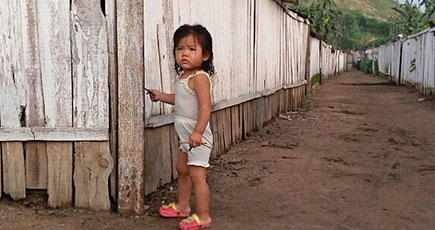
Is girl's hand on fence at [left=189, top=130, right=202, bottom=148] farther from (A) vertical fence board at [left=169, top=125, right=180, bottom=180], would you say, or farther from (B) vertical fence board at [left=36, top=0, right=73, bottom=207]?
(A) vertical fence board at [left=169, top=125, right=180, bottom=180]

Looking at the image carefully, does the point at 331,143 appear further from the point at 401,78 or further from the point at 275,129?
the point at 401,78

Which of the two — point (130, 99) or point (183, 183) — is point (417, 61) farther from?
→ point (130, 99)

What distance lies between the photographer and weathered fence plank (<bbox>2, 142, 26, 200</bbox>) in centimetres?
320

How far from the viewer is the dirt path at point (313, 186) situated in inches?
123

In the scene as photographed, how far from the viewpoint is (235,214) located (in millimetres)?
3336

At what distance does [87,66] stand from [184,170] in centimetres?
102

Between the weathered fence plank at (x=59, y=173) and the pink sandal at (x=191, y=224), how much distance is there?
0.91 meters

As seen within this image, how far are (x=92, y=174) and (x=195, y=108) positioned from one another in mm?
930

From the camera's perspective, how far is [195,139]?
2785 mm

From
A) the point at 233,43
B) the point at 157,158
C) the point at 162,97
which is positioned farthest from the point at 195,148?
the point at 233,43

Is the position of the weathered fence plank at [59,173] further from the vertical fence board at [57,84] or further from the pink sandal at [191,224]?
the pink sandal at [191,224]

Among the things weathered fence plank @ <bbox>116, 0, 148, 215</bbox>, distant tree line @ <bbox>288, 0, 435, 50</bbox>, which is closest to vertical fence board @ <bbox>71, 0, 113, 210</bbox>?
weathered fence plank @ <bbox>116, 0, 148, 215</bbox>

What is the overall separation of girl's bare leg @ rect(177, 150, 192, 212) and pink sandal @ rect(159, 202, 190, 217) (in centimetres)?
3

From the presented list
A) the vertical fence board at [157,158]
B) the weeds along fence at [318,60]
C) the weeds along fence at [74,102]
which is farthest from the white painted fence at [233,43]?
the weeds along fence at [318,60]
